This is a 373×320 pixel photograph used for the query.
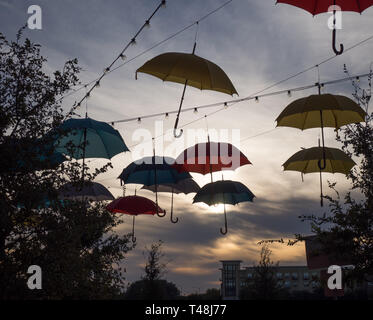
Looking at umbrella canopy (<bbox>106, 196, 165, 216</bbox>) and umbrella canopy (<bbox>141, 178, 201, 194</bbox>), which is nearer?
umbrella canopy (<bbox>106, 196, 165, 216</bbox>)

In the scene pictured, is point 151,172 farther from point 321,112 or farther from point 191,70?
point 191,70

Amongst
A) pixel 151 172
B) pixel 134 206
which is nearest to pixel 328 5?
pixel 151 172

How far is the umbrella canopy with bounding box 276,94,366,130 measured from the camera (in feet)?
31.4

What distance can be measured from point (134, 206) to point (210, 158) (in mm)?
2763

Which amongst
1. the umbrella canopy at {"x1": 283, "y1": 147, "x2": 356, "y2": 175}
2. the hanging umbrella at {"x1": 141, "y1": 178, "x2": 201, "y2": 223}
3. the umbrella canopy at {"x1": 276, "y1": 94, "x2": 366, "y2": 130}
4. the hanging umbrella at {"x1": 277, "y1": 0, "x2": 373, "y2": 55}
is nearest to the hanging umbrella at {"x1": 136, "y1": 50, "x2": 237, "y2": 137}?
the hanging umbrella at {"x1": 277, "y1": 0, "x2": 373, "y2": 55}

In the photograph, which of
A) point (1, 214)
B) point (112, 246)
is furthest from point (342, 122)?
point (112, 246)

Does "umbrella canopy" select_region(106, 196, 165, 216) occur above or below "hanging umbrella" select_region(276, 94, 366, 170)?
below

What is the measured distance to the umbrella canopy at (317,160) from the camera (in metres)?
12.6

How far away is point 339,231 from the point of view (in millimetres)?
14008

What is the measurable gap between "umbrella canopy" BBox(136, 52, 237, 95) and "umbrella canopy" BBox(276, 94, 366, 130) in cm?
198

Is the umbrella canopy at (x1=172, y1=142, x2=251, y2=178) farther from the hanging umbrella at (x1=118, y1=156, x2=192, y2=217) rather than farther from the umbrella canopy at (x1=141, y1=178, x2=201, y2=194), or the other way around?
the umbrella canopy at (x1=141, y1=178, x2=201, y2=194)

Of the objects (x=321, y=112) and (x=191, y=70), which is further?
(x=321, y=112)

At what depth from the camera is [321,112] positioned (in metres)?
9.66

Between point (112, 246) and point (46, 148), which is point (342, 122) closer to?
point (46, 148)
